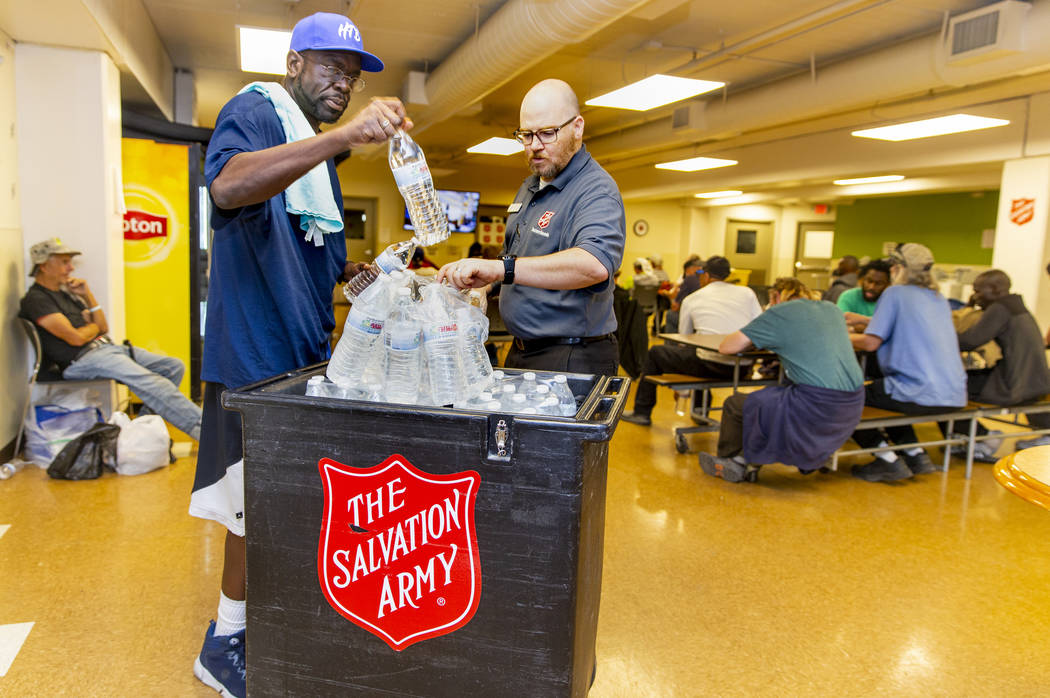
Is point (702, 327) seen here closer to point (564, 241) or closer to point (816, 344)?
point (816, 344)

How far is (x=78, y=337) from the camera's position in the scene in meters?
3.95

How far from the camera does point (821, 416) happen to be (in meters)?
3.70

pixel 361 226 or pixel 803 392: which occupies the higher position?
pixel 361 226

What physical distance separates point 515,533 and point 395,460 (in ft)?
0.88

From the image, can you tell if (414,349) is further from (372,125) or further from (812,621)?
(812,621)

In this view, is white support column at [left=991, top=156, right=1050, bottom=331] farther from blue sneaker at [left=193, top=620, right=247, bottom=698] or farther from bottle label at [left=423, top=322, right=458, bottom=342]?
blue sneaker at [left=193, top=620, right=247, bottom=698]

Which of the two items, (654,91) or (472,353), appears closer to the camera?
(472,353)

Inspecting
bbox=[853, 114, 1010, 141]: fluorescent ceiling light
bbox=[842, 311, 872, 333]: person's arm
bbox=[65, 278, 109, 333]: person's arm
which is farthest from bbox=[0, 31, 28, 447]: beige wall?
bbox=[853, 114, 1010, 141]: fluorescent ceiling light

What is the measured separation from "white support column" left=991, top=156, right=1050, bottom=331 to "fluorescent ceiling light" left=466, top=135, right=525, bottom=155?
5560 mm

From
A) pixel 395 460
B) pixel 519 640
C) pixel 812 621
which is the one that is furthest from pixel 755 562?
pixel 395 460

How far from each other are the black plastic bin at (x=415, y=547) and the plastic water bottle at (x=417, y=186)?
522mm

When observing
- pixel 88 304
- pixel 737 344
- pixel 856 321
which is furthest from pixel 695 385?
pixel 88 304

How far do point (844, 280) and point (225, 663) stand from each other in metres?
6.98

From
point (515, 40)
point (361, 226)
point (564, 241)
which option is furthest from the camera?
point (361, 226)
